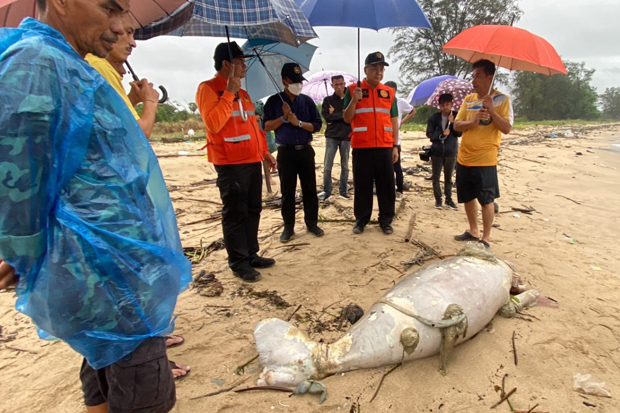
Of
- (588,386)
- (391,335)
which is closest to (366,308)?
(391,335)

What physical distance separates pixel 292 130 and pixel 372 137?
1033mm

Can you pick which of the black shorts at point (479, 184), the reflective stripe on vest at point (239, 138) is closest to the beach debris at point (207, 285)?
the reflective stripe on vest at point (239, 138)

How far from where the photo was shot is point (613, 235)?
4820 mm

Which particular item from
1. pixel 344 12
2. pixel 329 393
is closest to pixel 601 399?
pixel 329 393

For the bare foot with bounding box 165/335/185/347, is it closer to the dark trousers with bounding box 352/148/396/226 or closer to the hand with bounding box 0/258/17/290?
the hand with bounding box 0/258/17/290

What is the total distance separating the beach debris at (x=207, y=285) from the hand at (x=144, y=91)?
2.01 meters

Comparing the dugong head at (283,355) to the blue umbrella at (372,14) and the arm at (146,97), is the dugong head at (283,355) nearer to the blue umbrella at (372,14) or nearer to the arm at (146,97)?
the arm at (146,97)

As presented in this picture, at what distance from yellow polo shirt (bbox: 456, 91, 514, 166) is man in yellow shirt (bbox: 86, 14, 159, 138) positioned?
3.44 m

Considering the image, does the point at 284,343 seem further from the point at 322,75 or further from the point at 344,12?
the point at 322,75

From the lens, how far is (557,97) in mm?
52469

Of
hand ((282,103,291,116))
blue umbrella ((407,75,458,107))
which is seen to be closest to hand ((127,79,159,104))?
hand ((282,103,291,116))

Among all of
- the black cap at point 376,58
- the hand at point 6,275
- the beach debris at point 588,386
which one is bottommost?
the beach debris at point 588,386

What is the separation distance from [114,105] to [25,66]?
0.86 feet

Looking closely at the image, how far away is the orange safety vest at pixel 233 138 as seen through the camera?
10.5 feet
